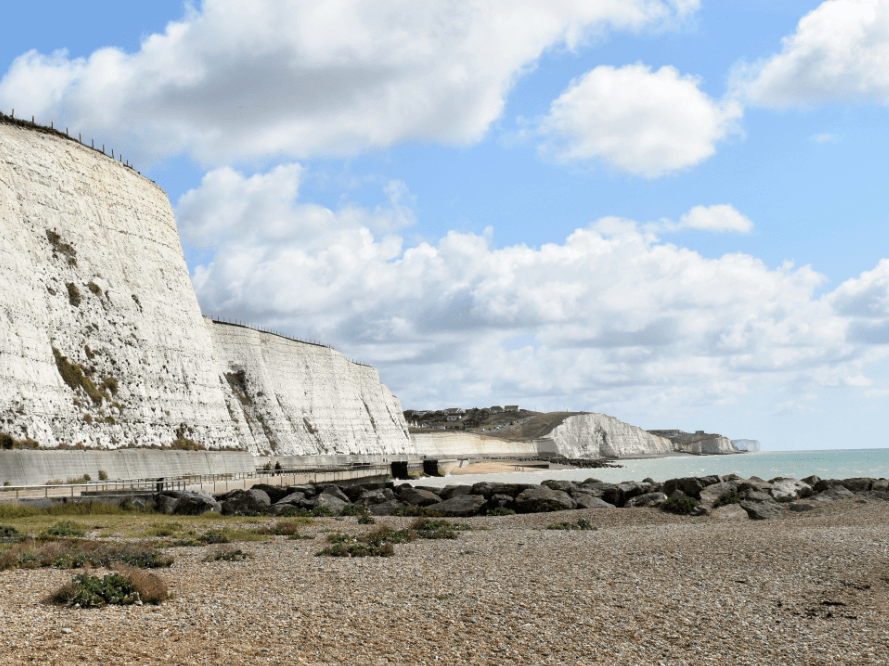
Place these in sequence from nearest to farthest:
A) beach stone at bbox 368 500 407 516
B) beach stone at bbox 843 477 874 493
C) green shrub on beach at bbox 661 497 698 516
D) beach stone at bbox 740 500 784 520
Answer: beach stone at bbox 740 500 784 520, green shrub on beach at bbox 661 497 698 516, beach stone at bbox 368 500 407 516, beach stone at bbox 843 477 874 493

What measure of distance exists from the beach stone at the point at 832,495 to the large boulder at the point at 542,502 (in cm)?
955

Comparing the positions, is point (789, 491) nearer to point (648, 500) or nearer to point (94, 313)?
point (648, 500)

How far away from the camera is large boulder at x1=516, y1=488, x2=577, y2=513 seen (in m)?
26.6

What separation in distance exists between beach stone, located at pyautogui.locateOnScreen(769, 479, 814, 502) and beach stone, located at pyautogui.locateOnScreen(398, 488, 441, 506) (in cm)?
1342

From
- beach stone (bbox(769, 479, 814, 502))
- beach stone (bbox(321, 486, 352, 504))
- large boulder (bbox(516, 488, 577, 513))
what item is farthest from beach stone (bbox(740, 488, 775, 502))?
beach stone (bbox(321, 486, 352, 504))

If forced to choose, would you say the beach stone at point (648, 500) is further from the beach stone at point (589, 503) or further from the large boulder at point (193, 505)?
the large boulder at point (193, 505)

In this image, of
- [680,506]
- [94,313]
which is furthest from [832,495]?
[94,313]

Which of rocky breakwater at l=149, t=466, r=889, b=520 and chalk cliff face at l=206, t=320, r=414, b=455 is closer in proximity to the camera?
rocky breakwater at l=149, t=466, r=889, b=520

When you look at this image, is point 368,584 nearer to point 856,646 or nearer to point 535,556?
point 535,556

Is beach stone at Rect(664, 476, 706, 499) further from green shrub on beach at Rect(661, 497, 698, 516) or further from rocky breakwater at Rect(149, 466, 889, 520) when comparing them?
green shrub on beach at Rect(661, 497, 698, 516)

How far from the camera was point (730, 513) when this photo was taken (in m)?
24.0

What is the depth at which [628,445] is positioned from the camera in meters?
197

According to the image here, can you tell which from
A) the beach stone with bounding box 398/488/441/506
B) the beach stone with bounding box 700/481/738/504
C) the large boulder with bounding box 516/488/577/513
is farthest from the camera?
the beach stone with bounding box 398/488/441/506

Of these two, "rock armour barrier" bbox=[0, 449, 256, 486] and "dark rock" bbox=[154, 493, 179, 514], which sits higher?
"rock armour barrier" bbox=[0, 449, 256, 486]
